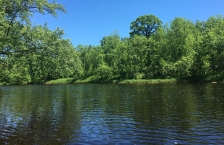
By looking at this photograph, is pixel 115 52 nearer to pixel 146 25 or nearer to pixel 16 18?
pixel 146 25

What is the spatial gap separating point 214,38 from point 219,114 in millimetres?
58034

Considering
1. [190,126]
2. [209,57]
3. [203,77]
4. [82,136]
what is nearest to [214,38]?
[209,57]

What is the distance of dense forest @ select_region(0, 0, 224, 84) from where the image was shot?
20094mm

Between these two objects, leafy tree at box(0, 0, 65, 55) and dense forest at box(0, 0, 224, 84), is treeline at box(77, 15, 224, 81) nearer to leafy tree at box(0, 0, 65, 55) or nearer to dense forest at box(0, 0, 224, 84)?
dense forest at box(0, 0, 224, 84)

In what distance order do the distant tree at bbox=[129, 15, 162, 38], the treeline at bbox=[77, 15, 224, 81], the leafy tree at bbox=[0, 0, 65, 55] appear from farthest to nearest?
the distant tree at bbox=[129, 15, 162, 38], the treeline at bbox=[77, 15, 224, 81], the leafy tree at bbox=[0, 0, 65, 55]

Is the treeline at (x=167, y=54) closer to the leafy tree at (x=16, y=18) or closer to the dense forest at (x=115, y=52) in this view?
the dense forest at (x=115, y=52)

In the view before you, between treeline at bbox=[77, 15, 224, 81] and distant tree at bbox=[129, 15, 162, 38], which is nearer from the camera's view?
treeline at bbox=[77, 15, 224, 81]

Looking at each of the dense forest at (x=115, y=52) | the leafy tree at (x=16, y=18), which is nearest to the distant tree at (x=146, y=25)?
the dense forest at (x=115, y=52)

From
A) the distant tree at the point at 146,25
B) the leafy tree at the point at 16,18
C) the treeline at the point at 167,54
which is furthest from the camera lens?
the distant tree at the point at 146,25

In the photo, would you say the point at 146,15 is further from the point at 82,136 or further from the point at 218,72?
the point at 82,136

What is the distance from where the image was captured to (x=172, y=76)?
82.0 m

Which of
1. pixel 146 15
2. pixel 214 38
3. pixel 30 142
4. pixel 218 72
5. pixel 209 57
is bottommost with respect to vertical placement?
pixel 30 142

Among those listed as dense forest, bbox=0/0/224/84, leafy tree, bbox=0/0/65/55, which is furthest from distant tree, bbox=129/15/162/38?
leafy tree, bbox=0/0/65/55

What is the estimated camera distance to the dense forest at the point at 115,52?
20094 mm
